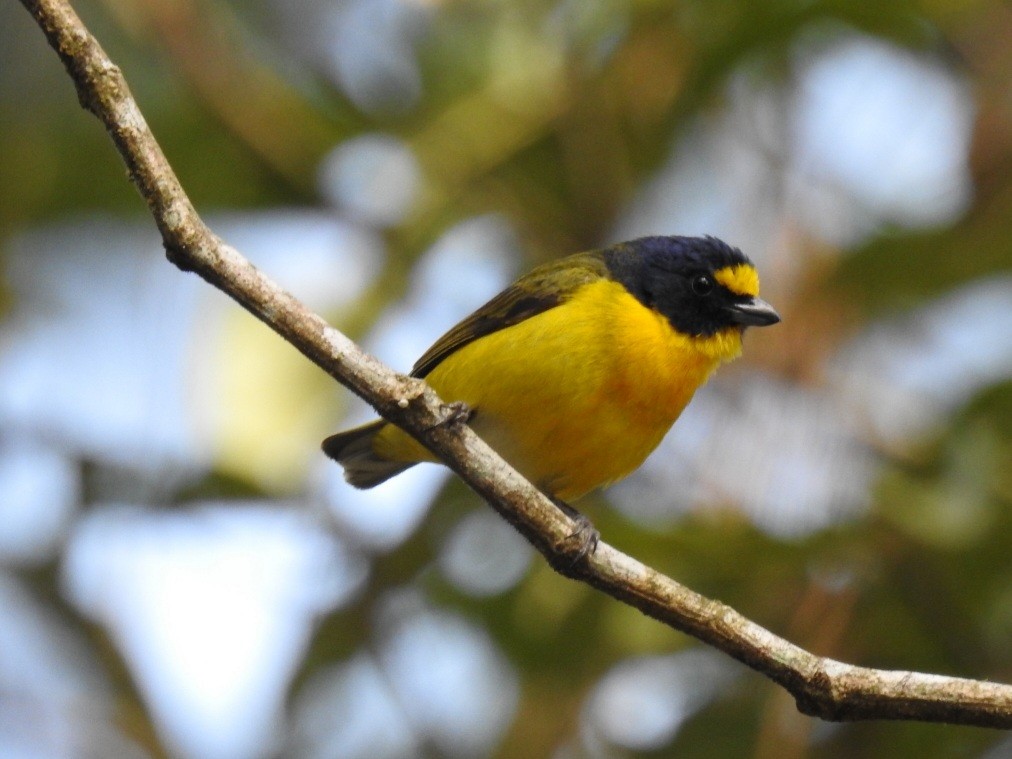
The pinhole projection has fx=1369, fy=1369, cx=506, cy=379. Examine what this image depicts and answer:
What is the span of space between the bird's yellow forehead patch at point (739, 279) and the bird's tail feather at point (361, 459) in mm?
1248

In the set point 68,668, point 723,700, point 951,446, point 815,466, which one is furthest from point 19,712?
point 951,446

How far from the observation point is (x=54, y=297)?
7164 mm

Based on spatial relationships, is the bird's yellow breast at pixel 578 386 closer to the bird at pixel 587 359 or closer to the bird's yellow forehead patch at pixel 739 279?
the bird at pixel 587 359

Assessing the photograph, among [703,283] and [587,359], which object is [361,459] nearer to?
[587,359]

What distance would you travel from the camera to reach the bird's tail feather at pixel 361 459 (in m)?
4.66

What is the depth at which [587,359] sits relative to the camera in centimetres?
410

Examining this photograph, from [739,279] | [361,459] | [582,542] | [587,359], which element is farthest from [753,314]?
[582,542]

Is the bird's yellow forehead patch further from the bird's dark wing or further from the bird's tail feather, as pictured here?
the bird's tail feather

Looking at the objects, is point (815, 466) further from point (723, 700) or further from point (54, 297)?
point (54, 297)

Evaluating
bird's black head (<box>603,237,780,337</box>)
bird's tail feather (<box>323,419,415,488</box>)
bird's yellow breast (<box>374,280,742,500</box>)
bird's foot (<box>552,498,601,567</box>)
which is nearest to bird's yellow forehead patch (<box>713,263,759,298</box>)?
bird's black head (<box>603,237,780,337</box>)

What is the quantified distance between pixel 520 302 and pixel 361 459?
0.82 metres

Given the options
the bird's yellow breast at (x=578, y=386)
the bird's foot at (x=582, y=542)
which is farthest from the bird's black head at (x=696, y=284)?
the bird's foot at (x=582, y=542)

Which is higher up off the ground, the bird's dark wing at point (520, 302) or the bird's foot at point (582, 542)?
the bird's dark wing at point (520, 302)

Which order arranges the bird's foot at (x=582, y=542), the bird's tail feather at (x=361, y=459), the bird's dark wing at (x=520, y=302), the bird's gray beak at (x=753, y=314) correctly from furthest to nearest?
the bird's tail feather at (x=361, y=459) → the bird's gray beak at (x=753, y=314) → the bird's dark wing at (x=520, y=302) → the bird's foot at (x=582, y=542)
